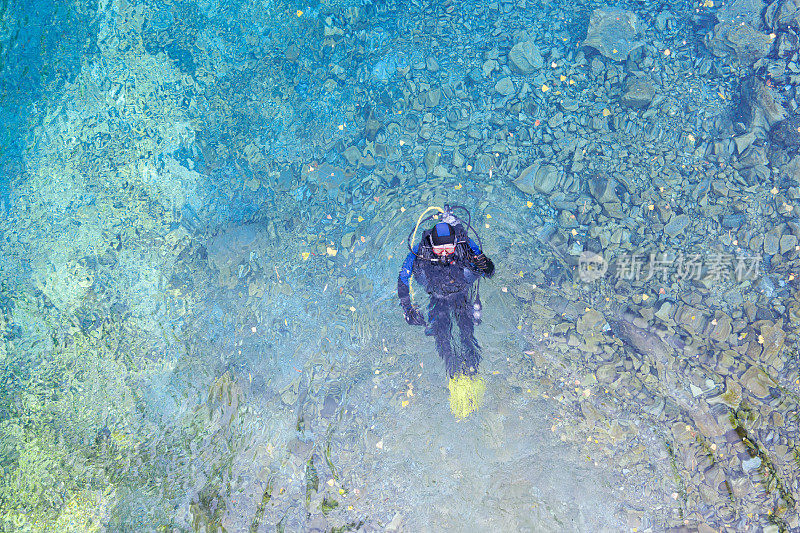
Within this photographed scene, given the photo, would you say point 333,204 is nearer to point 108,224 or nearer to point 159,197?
point 159,197

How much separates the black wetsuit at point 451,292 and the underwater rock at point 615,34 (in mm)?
3293

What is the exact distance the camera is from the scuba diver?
4535 mm

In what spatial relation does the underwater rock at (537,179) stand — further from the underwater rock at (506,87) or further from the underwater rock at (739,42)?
the underwater rock at (739,42)

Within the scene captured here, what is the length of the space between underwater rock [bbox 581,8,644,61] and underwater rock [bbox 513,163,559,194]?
1.70 m

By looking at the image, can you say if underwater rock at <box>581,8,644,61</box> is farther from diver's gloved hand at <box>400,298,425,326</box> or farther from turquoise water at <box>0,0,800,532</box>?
diver's gloved hand at <box>400,298,425,326</box>

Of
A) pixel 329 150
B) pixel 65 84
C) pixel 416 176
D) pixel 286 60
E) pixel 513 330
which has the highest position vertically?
pixel 65 84

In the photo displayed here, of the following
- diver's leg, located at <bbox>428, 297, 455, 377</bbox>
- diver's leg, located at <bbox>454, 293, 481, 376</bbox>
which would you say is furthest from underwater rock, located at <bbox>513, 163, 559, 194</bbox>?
diver's leg, located at <bbox>428, 297, 455, 377</bbox>

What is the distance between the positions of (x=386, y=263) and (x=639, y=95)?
3811 millimetres

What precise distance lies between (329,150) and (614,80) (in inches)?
148

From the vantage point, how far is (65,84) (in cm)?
600

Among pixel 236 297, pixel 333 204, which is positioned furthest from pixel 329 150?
pixel 236 297

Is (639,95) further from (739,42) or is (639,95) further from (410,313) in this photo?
(410,313)

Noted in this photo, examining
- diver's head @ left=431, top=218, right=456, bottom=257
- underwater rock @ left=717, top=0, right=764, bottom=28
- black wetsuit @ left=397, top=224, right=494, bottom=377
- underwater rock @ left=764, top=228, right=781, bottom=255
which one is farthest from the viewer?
underwater rock @ left=717, top=0, right=764, bottom=28

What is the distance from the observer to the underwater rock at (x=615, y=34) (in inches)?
231
